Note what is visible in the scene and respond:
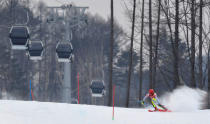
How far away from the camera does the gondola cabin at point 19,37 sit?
2247 cm

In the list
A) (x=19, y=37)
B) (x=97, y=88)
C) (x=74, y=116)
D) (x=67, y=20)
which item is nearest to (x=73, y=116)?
(x=74, y=116)

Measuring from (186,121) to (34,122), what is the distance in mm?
3616

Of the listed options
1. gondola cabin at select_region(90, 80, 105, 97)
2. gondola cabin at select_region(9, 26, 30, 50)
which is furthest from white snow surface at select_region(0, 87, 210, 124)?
gondola cabin at select_region(90, 80, 105, 97)

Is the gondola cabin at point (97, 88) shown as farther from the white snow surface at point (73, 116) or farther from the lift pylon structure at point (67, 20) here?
the white snow surface at point (73, 116)

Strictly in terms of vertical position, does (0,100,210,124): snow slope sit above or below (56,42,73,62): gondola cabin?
below

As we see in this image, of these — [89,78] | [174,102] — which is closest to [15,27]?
[174,102]

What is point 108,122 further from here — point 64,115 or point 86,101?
point 86,101

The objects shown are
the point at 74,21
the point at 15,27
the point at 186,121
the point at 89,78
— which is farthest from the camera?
the point at 89,78

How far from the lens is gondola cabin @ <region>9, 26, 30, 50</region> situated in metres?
22.5

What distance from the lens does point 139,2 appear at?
26.4 metres

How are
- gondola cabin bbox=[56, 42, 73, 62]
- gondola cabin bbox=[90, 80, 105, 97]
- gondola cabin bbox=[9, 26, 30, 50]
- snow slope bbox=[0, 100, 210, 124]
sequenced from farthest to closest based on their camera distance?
1. gondola cabin bbox=[90, 80, 105, 97]
2. gondola cabin bbox=[56, 42, 73, 62]
3. gondola cabin bbox=[9, 26, 30, 50]
4. snow slope bbox=[0, 100, 210, 124]

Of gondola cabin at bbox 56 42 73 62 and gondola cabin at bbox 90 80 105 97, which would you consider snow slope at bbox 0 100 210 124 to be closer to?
gondola cabin at bbox 56 42 73 62

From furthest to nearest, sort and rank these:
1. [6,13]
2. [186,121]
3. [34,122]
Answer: [6,13]
[186,121]
[34,122]

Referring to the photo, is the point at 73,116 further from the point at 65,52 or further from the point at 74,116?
the point at 65,52
